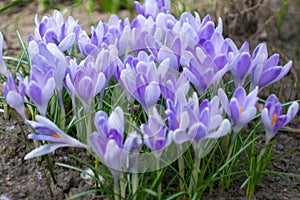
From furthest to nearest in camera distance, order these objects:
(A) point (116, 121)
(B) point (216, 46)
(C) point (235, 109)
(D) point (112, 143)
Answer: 1. (B) point (216, 46)
2. (C) point (235, 109)
3. (A) point (116, 121)
4. (D) point (112, 143)

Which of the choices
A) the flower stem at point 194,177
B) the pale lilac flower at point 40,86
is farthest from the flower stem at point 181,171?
the pale lilac flower at point 40,86

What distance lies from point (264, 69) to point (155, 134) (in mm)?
561

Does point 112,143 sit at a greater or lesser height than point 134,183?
greater

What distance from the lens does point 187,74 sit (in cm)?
186

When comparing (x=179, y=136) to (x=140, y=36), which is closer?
(x=179, y=136)

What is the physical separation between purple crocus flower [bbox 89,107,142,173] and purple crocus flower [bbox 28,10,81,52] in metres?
0.53

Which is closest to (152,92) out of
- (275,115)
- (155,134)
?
(155,134)

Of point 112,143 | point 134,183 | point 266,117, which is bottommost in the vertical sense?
point 134,183

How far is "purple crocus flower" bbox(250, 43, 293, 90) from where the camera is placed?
1.93m

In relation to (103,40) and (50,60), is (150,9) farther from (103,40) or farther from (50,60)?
(50,60)

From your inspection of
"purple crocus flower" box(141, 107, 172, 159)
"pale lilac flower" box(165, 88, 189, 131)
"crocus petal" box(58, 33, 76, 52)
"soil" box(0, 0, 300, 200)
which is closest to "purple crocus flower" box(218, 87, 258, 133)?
"pale lilac flower" box(165, 88, 189, 131)

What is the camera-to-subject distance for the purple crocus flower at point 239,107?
172 cm

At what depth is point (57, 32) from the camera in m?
2.18

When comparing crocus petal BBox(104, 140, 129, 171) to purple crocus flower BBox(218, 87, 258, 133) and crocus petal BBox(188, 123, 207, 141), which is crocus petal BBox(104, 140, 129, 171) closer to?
crocus petal BBox(188, 123, 207, 141)
